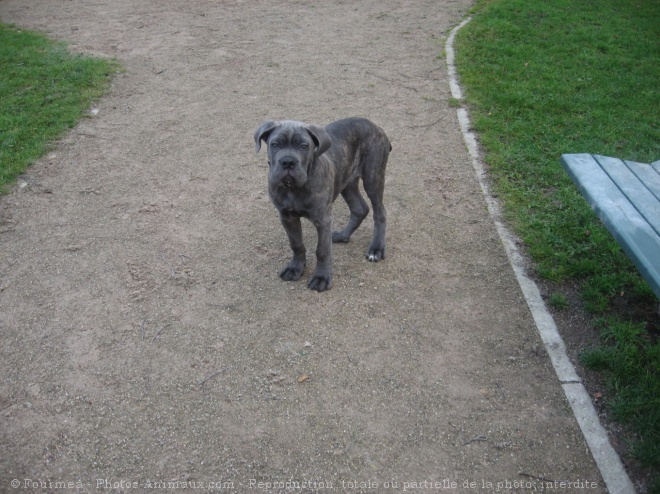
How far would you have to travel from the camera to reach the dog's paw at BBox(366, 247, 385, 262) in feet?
18.9

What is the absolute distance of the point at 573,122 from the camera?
8.30 m

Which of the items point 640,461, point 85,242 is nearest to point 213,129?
point 85,242

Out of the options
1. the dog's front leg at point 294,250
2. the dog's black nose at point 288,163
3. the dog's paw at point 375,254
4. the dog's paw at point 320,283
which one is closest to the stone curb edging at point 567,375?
the dog's paw at point 375,254

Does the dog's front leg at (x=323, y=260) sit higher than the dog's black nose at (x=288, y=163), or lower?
lower

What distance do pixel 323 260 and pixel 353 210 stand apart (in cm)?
95

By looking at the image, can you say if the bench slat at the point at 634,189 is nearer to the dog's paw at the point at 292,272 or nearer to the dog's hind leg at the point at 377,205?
the dog's hind leg at the point at 377,205

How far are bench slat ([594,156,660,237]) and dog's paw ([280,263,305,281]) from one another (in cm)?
300

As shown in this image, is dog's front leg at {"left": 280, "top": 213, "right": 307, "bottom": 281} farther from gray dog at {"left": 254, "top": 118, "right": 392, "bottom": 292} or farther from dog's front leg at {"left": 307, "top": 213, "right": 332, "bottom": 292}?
dog's front leg at {"left": 307, "top": 213, "right": 332, "bottom": 292}

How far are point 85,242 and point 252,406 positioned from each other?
3.15 meters

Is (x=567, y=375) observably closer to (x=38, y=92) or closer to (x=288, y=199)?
(x=288, y=199)

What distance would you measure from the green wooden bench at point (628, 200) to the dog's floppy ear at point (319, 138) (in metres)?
2.25

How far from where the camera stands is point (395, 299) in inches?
207

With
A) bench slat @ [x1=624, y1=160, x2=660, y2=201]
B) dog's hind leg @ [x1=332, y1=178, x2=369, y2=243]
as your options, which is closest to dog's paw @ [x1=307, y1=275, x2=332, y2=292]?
dog's hind leg @ [x1=332, y1=178, x2=369, y2=243]

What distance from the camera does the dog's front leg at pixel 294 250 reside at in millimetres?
5129
